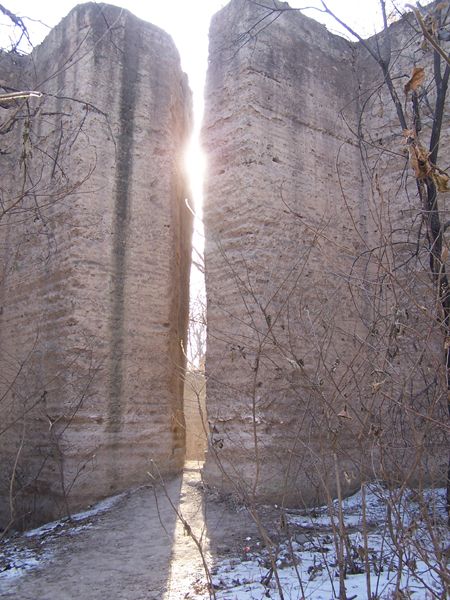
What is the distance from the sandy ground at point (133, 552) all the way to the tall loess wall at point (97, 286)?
69 centimetres

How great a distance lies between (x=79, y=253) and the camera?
6.54 meters

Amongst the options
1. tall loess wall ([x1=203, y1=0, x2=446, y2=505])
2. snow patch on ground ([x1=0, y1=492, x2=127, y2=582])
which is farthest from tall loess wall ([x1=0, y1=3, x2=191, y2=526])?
tall loess wall ([x1=203, y1=0, x2=446, y2=505])

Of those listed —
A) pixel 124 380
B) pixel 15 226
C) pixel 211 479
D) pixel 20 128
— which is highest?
pixel 20 128

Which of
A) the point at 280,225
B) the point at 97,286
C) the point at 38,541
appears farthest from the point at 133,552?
the point at 280,225

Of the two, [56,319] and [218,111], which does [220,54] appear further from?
[56,319]

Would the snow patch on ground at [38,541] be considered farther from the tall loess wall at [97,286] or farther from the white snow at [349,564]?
the white snow at [349,564]

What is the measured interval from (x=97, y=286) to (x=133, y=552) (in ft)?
9.60

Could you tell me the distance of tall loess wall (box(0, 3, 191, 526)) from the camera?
627cm

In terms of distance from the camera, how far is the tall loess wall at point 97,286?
6.27m

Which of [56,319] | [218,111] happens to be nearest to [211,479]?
[56,319]

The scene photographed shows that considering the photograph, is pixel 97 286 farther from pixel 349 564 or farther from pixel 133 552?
pixel 349 564

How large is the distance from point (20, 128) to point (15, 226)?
55.8 inches

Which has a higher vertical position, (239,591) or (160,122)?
(160,122)

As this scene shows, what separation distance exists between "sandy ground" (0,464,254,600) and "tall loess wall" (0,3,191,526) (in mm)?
688
